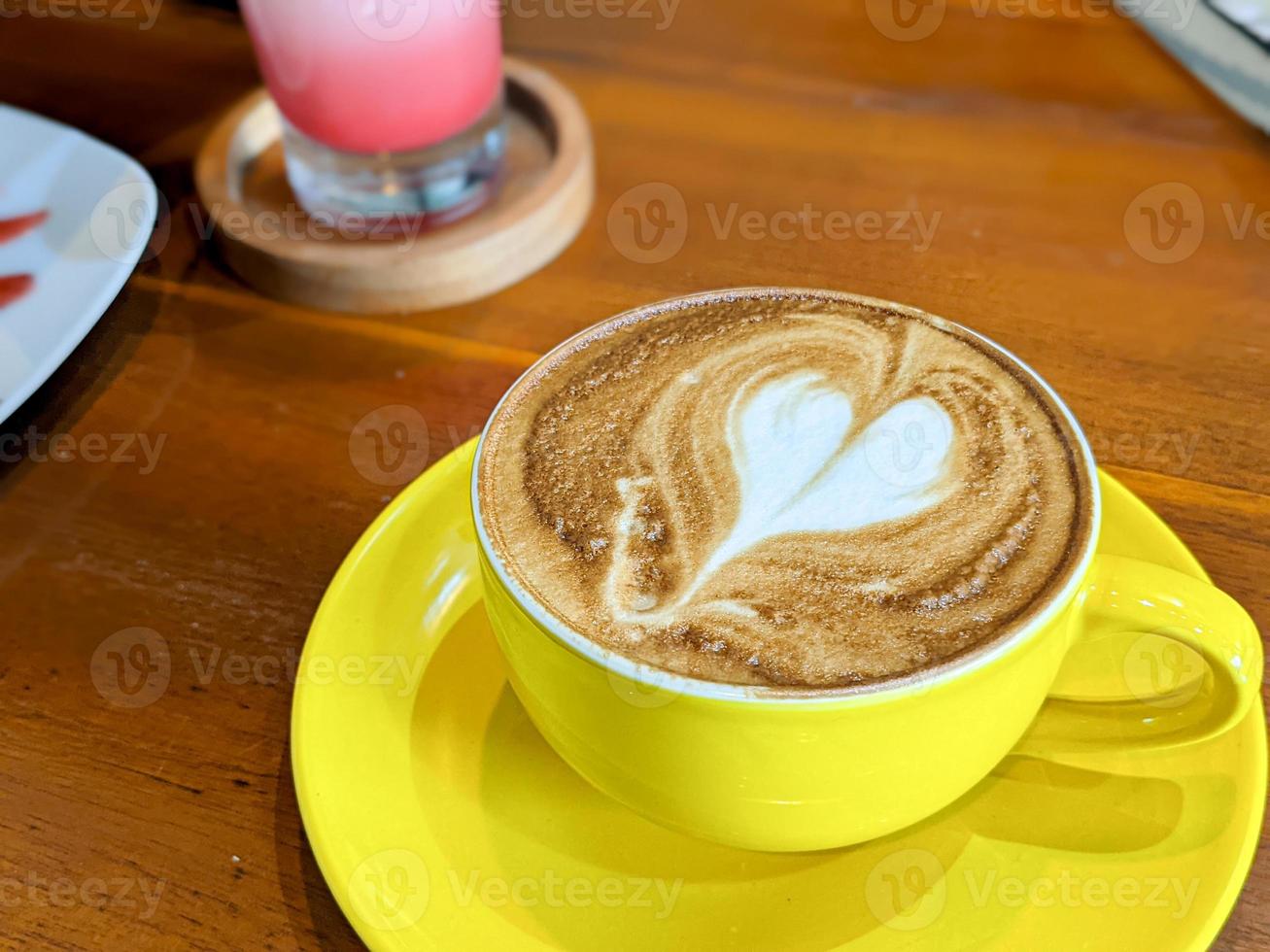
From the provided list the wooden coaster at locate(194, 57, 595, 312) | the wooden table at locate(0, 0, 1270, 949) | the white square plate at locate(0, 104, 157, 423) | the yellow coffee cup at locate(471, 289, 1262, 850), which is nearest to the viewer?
the yellow coffee cup at locate(471, 289, 1262, 850)

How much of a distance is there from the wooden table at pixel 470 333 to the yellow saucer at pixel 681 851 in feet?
0.15

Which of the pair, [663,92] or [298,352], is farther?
Answer: [663,92]

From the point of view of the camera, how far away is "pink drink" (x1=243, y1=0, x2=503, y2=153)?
2.78 feet

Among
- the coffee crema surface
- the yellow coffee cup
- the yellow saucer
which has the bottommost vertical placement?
the yellow saucer

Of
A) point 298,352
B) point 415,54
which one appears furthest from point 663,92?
point 298,352

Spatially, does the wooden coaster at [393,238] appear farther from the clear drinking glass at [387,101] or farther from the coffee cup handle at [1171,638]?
the coffee cup handle at [1171,638]

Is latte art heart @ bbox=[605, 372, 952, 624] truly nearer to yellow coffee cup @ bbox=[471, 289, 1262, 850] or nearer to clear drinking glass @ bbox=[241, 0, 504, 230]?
yellow coffee cup @ bbox=[471, 289, 1262, 850]

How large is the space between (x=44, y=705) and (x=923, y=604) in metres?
0.47

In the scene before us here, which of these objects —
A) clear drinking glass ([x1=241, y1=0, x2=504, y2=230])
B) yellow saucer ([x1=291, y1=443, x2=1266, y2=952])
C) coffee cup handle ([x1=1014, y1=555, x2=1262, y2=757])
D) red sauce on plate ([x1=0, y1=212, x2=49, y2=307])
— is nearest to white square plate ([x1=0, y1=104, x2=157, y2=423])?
red sauce on plate ([x1=0, y1=212, x2=49, y2=307])

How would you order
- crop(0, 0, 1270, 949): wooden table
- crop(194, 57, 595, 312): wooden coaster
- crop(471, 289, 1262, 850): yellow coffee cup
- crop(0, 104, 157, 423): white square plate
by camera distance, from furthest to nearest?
crop(194, 57, 595, 312): wooden coaster → crop(0, 104, 157, 423): white square plate → crop(0, 0, 1270, 949): wooden table → crop(471, 289, 1262, 850): yellow coffee cup

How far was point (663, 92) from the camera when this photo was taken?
3.48ft

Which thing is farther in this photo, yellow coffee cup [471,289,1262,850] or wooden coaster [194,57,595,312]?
wooden coaster [194,57,595,312]

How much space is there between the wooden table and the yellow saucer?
0.15ft

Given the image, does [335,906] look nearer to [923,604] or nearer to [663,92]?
[923,604]
